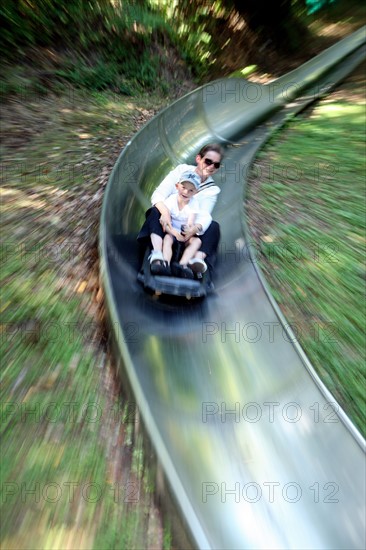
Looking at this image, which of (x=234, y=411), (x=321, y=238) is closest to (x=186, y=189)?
(x=234, y=411)

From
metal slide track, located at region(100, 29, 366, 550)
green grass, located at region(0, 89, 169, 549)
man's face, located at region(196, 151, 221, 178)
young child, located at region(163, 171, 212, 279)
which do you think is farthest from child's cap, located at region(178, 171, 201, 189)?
green grass, located at region(0, 89, 169, 549)

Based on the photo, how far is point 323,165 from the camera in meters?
5.70

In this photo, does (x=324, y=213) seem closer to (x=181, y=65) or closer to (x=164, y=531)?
(x=164, y=531)

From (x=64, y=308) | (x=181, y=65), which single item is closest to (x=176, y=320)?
(x=64, y=308)

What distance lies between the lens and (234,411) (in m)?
2.30

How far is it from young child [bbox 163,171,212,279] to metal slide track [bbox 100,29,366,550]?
0.30m

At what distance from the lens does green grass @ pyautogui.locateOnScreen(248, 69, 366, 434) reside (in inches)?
113

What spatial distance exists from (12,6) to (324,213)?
5285 mm

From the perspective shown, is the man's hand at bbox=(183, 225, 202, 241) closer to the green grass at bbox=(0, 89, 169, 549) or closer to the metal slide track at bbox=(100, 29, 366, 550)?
the metal slide track at bbox=(100, 29, 366, 550)

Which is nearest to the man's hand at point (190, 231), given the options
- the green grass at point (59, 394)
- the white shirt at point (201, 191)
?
the white shirt at point (201, 191)

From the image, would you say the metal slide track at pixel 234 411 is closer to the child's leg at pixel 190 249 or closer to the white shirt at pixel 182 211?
the child's leg at pixel 190 249

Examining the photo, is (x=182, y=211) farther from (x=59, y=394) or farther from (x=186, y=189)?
(x=59, y=394)

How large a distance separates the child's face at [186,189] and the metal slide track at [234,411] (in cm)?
64

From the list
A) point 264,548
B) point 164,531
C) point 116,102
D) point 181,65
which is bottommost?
point 264,548
